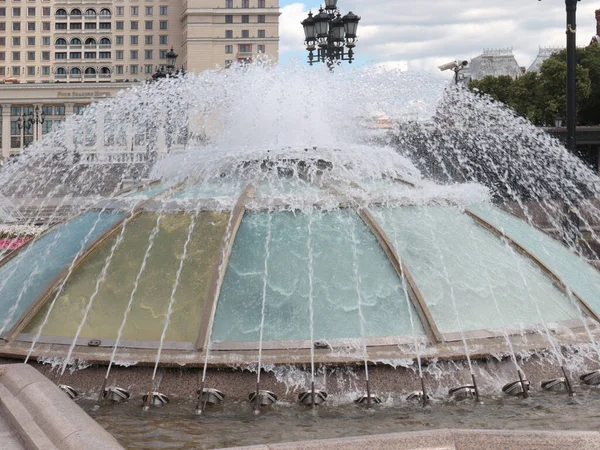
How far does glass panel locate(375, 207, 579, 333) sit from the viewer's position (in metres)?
7.00

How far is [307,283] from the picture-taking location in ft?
23.2

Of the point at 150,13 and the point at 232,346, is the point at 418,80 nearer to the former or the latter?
the point at 232,346

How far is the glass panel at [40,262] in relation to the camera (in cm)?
742

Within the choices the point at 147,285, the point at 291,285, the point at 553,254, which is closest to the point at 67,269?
the point at 147,285

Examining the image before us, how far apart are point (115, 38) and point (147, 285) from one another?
107737mm

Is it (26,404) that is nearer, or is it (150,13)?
(26,404)

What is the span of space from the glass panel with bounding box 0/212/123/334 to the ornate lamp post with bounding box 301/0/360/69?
8.69 meters

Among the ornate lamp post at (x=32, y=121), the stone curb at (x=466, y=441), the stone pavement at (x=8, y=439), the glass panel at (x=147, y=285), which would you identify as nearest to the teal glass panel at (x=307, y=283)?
the glass panel at (x=147, y=285)

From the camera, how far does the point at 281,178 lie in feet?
27.3

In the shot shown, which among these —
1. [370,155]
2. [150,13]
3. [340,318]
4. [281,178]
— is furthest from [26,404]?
[150,13]

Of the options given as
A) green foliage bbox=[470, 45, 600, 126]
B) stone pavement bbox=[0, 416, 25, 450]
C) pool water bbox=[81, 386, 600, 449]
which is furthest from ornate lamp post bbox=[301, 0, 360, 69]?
green foliage bbox=[470, 45, 600, 126]

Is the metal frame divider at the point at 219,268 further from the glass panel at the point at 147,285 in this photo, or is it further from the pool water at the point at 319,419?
the pool water at the point at 319,419

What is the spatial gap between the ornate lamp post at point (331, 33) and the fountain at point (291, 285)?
719 centimetres

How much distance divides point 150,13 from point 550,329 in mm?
Result: 108051
